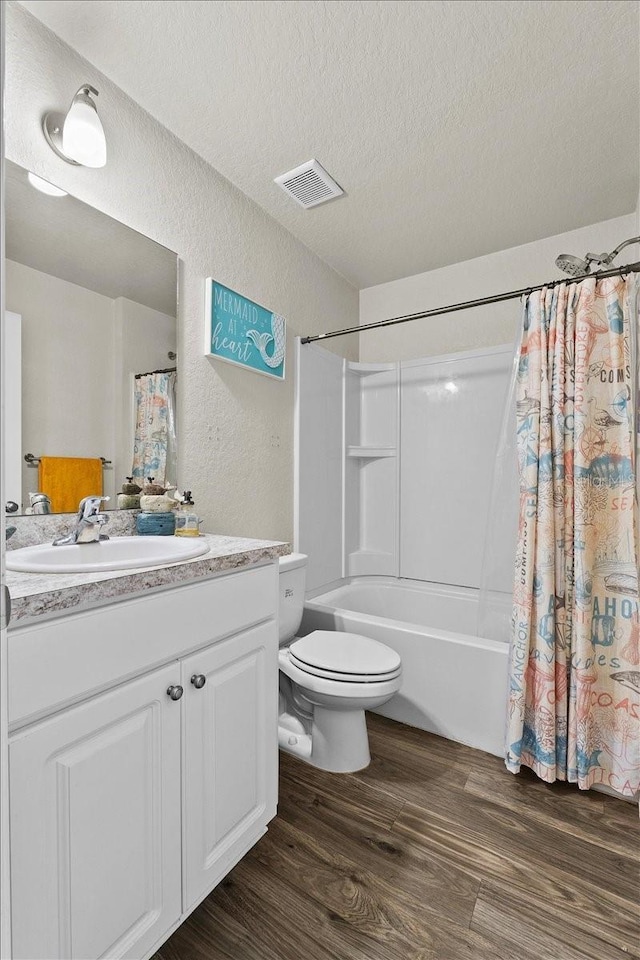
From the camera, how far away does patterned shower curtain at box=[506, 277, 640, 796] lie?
1.60m

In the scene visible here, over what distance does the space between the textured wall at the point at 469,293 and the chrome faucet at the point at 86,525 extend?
2.17 metres

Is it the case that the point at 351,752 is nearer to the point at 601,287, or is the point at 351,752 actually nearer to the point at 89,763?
the point at 89,763

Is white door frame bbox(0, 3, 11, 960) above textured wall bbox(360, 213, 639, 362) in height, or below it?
below

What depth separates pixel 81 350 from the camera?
1438 millimetres

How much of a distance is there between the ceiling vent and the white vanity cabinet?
1.60 metres

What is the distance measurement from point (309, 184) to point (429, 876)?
8.08 ft

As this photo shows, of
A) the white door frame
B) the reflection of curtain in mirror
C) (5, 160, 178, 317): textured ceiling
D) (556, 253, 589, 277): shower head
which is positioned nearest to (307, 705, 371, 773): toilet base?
the reflection of curtain in mirror

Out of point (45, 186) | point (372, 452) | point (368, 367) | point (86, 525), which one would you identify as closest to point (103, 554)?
point (86, 525)

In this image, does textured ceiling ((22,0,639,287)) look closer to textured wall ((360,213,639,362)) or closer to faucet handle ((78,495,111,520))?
textured wall ((360,213,639,362))

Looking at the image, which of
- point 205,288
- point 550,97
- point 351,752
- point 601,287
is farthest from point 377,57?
point 351,752

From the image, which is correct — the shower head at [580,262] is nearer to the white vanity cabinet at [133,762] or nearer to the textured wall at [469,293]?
the textured wall at [469,293]

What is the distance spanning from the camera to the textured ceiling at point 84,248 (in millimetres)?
1289

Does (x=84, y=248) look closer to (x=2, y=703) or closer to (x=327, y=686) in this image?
(x=2, y=703)

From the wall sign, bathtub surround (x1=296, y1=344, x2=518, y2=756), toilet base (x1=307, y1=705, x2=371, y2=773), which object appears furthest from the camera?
bathtub surround (x1=296, y1=344, x2=518, y2=756)
